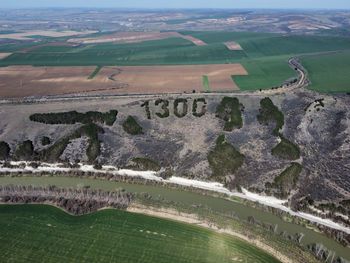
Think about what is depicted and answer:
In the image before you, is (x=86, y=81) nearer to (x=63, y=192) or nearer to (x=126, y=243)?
(x=63, y=192)

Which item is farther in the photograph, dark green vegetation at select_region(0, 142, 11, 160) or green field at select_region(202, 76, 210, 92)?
green field at select_region(202, 76, 210, 92)

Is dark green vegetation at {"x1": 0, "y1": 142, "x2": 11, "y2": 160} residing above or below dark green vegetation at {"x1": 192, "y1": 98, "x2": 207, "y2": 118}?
below

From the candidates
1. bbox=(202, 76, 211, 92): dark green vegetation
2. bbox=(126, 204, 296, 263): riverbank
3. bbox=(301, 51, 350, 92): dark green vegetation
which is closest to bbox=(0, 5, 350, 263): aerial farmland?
bbox=(126, 204, 296, 263): riverbank

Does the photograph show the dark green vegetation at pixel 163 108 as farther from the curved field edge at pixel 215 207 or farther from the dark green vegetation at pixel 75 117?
the curved field edge at pixel 215 207

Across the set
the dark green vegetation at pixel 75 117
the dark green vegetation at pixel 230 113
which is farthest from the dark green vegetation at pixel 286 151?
the dark green vegetation at pixel 75 117

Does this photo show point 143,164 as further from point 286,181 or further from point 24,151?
point 286,181

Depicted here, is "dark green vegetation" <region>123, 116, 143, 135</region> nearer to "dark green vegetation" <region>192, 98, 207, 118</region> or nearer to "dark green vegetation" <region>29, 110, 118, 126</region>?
"dark green vegetation" <region>29, 110, 118, 126</region>

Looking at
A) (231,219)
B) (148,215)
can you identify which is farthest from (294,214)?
(148,215)
